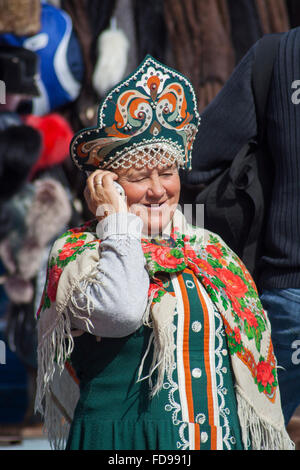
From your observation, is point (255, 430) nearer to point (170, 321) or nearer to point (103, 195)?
point (170, 321)

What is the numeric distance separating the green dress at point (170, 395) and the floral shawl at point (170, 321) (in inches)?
1.5

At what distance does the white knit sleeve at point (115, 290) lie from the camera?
196cm

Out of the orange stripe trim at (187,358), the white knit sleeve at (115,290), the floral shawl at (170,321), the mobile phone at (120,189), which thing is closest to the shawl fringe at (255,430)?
the floral shawl at (170,321)

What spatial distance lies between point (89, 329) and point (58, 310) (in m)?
0.10

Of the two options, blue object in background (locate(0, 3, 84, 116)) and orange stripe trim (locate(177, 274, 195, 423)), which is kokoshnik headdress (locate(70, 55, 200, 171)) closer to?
orange stripe trim (locate(177, 274, 195, 423))

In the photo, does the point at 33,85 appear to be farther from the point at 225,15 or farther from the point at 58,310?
the point at 58,310

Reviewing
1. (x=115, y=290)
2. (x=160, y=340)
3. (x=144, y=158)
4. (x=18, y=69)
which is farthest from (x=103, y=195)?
(x=18, y=69)

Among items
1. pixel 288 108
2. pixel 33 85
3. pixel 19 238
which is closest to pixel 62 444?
pixel 288 108

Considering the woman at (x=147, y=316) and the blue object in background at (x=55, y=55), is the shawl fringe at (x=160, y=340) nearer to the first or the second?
the woman at (x=147, y=316)

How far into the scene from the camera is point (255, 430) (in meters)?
2.14

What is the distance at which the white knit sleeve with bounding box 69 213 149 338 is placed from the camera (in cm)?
196

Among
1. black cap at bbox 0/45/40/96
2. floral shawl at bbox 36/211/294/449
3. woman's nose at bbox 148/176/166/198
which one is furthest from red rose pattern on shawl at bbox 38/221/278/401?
black cap at bbox 0/45/40/96

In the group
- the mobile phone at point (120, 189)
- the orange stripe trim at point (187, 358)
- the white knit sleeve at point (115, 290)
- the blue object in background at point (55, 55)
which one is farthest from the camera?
the blue object in background at point (55, 55)

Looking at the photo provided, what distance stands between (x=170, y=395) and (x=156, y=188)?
60 centimetres
